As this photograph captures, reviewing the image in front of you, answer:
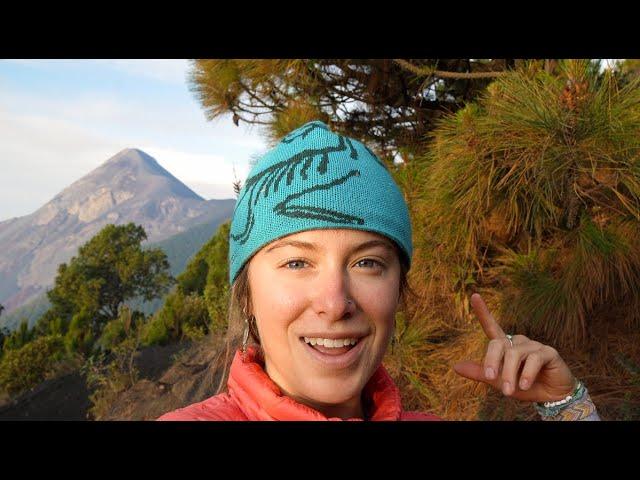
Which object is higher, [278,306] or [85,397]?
[278,306]

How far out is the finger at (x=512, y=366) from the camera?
34.0 inches

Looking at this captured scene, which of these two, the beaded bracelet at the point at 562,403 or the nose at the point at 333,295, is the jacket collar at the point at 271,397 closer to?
the nose at the point at 333,295

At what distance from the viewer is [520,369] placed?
91cm

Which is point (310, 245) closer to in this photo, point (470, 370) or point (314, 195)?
point (314, 195)

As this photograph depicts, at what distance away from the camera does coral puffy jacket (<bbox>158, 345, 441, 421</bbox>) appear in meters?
0.81

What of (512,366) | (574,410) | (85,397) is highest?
(512,366)

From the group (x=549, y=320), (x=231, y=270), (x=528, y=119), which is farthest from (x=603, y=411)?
(x=231, y=270)

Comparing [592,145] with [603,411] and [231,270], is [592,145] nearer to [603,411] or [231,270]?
[603,411]

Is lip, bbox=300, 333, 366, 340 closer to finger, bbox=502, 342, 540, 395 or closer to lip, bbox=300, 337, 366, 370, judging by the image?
lip, bbox=300, 337, 366, 370

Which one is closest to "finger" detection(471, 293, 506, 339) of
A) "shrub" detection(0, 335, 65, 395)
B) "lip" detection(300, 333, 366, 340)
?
"lip" detection(300, 333, 366, 340)

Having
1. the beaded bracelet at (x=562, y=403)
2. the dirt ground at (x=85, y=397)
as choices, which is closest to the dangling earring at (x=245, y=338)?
the beaded bracelet at (x=562, y=403)

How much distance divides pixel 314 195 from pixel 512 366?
408mm

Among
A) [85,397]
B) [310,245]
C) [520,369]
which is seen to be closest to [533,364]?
[520,369]

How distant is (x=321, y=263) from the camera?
81cm
